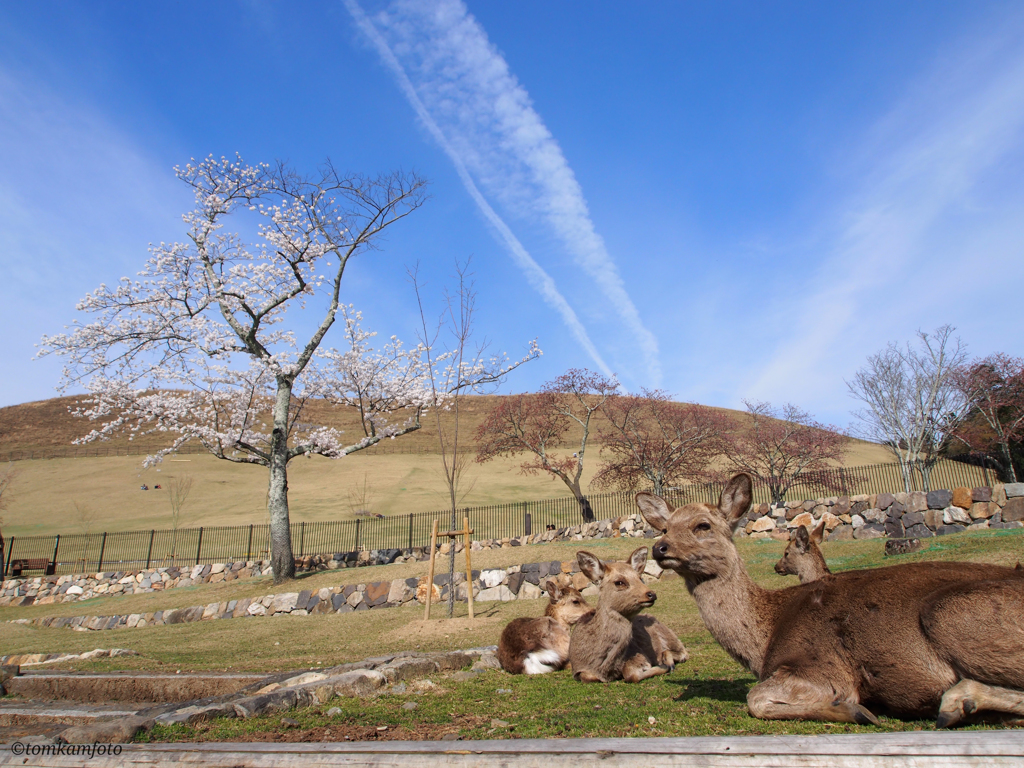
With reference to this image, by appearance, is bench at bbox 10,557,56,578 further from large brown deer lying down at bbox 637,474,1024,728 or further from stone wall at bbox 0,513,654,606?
large brown deer lying down at bbox 637,474,1024,728

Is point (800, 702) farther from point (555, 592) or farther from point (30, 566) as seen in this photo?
point (30, 566)

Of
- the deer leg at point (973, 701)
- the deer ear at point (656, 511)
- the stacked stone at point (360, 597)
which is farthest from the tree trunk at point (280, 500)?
the deer leg at point (973, 701)

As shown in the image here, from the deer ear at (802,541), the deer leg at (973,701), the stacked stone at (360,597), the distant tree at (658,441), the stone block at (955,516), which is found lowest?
the stacked stone at (360,597)

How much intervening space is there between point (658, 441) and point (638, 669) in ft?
86.9

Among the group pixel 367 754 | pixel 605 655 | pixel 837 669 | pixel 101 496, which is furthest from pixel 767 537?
pixel 101 496

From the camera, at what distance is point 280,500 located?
22.7 metres

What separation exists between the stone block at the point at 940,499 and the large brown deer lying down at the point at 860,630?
15635 millimetres

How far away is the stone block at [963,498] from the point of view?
15680 millimetres

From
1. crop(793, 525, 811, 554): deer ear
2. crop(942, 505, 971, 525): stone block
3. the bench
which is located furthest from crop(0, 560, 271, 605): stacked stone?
crop(793, 525, 811, 554): deer ear

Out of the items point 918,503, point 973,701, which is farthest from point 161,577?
point 973,701

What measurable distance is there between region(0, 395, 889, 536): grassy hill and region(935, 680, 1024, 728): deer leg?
3800 cm

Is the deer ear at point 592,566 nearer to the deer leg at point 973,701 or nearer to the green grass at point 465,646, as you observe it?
the green grass at point 465,646

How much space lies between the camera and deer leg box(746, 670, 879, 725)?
3030mm

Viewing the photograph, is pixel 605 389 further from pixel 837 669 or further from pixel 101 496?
pixel 101 496
